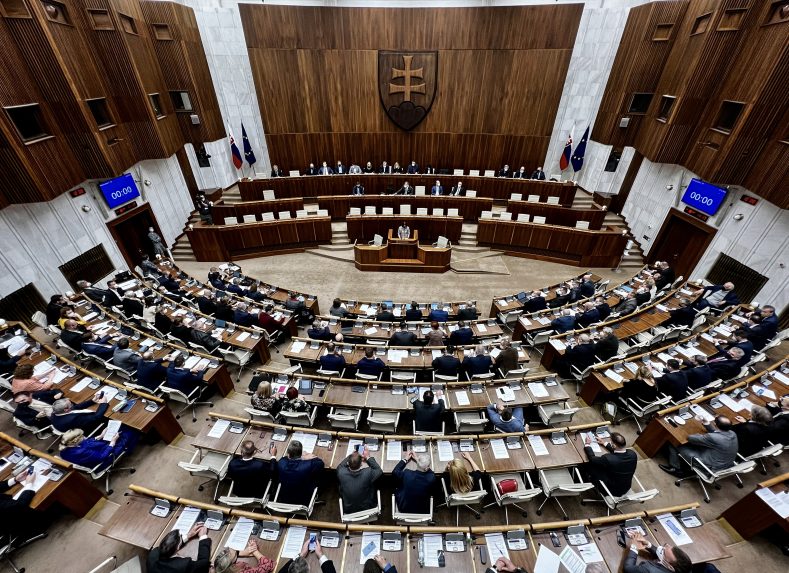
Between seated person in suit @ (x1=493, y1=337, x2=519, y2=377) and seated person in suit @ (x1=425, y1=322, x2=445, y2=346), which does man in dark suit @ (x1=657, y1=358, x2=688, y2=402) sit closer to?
seated person in suit @ (x1=493, y1=337, x2=519, y2=377)

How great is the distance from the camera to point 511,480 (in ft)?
16.3

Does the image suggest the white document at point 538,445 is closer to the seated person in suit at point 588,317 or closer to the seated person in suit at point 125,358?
the seated person in suit at point 588,317

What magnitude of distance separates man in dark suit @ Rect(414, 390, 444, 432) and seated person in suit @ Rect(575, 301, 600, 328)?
4.96 m

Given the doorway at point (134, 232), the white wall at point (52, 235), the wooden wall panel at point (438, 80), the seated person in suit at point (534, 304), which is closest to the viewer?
the white wall at point (52, 235)

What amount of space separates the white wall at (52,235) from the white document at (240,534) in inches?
367

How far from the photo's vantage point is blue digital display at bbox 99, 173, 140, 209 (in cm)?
1148

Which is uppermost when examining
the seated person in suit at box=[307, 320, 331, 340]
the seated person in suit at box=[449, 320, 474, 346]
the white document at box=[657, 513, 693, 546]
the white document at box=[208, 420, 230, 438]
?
the white document at box=[657, 513, 693, 546]

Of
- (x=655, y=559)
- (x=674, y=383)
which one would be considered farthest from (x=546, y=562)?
(x=674, y=383)

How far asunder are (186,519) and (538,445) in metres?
5.03

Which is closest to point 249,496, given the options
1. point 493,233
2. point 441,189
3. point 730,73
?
point 493,233

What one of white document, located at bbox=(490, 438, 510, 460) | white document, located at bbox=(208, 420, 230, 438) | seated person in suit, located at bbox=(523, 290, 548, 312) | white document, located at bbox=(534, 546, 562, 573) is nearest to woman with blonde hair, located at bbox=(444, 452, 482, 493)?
white document, located at bbox=(490, 438, 510, 460)

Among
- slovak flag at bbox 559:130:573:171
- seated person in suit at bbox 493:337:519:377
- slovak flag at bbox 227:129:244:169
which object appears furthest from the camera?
slovak flag at bbox 227:129:244:169

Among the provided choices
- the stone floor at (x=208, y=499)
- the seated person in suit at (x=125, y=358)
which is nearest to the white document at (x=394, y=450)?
the stone floor at (x=208, y=499)

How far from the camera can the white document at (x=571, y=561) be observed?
3.94 meters
